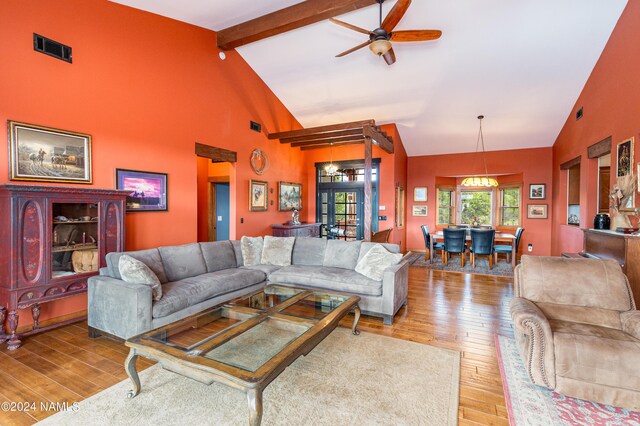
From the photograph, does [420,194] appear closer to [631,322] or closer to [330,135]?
[330,135]

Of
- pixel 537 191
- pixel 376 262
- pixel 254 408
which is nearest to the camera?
pixel 254 408

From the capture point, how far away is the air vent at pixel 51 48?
10.6ft

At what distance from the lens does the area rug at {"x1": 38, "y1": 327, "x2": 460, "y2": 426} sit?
1.93 m

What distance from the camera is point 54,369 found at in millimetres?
2504

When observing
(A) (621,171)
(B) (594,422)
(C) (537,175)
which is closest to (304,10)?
(A) (621,171)

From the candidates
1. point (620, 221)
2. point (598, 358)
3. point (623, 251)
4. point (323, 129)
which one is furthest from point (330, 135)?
point (598, 358)

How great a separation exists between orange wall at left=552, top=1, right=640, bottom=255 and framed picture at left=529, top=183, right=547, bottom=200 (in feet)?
2.64

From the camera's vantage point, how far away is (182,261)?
3730 millimetres

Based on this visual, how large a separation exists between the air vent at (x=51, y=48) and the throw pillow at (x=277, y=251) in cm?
329

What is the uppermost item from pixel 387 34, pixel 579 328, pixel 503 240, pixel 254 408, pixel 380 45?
pixel 387 34

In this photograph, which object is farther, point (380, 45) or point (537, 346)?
point (380, 45)

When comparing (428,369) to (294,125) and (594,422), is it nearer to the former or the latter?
(594,422)

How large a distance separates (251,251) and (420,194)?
615 cm

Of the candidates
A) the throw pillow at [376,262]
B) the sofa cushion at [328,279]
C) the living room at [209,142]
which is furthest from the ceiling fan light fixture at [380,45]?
the sofa cushion at [328,279]
